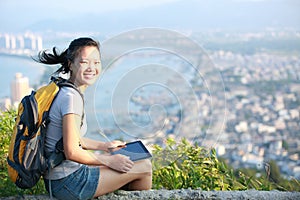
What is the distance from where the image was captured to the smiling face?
2.46 meters

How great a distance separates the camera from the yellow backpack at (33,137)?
2381 mm

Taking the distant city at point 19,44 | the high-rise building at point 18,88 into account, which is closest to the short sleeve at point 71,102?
the high-rise building at point 18,88

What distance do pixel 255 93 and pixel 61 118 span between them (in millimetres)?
3904

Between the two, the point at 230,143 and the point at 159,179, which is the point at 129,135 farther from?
the point at 230,143

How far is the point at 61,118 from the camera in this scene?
2385 mm

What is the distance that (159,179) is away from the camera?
3.29 meters

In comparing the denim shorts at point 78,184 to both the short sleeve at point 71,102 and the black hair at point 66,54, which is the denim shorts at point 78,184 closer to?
the short sleeve at point 71,102

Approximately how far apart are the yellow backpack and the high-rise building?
1.57m

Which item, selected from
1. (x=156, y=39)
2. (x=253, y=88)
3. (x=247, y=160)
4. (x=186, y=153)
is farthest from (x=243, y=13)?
(x=156, y=39)

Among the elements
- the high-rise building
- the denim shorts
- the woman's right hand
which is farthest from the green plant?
the high-rise building

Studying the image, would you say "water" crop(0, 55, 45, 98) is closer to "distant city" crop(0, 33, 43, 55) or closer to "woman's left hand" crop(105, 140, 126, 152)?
"distant city" crop(0, 33, 43, 55)

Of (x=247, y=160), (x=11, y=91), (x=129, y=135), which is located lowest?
(x=247, y=160)

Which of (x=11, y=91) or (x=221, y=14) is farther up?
(x=221, y=14)

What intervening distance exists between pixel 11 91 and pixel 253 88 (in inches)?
125
